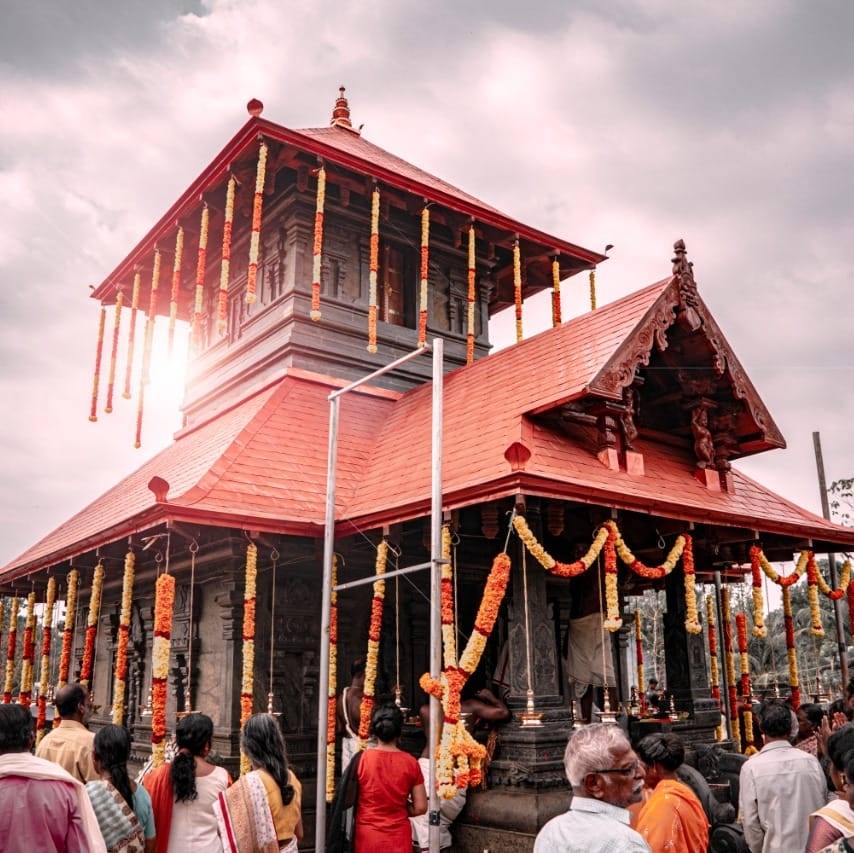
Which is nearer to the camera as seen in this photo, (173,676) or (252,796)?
(252,796)

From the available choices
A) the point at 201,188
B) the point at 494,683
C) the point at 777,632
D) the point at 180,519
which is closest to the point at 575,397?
the point at 494,683

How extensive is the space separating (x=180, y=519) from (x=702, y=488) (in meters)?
6.41

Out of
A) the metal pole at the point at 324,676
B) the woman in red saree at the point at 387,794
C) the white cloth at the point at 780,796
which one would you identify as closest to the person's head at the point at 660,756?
the white cloth at the point at 780,796

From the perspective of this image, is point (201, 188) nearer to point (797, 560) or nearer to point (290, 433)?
point (290, 433)

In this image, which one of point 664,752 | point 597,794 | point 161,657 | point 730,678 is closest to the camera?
point 597,794

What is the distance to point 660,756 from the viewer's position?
4977 millimetres

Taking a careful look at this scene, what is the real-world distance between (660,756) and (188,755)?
2768 mm

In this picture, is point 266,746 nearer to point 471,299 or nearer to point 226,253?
point 226,253

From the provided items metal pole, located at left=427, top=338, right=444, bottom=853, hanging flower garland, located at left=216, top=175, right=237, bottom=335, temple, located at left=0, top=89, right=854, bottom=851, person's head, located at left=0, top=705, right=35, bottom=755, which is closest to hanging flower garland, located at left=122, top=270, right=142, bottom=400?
temple, located at left=0, top=89, right=854, bottom=851

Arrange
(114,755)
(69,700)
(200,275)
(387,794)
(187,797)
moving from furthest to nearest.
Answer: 1. (200,275)
2. (387,794)
3. (69,700)
4. (187,797)
5. (114,755)

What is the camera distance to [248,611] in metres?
9.26

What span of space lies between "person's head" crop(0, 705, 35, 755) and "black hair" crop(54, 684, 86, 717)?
1734 mm

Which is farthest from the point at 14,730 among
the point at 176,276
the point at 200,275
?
the point at 176,276

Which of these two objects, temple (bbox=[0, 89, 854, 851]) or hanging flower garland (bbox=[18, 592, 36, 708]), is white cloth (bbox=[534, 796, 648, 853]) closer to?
temple (bbox=[0, 89, 854, 851])
